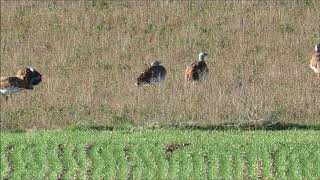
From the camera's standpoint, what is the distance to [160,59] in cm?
2455

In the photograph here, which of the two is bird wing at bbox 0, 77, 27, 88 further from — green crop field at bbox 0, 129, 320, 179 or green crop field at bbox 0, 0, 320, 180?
green crop field at bbox 0, 129, 320, 179

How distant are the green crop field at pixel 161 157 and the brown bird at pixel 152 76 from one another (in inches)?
221

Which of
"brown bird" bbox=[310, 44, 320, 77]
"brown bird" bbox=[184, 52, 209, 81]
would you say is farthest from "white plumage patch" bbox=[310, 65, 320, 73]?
"brown bird" bbox=[184, 52, 209, 81]

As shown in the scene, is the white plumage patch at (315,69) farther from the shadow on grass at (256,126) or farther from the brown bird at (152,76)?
the shadow on grass at (256,126)

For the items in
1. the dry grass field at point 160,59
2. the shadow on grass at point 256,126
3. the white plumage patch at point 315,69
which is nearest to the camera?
the shadow on grass at point 256,126

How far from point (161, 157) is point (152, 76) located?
7443 mm

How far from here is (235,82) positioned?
21750 millimetres

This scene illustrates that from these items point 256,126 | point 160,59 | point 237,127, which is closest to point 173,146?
point 237,127

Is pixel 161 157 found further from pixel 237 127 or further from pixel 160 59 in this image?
pixel 160 59

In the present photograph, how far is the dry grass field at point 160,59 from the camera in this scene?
19.6 metres

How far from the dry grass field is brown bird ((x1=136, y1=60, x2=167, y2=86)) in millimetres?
239

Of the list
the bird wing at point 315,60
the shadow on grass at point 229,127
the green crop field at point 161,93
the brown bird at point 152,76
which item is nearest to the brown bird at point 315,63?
the bird wing at point 315,60

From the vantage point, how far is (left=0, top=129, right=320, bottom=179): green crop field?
13344 millimetres

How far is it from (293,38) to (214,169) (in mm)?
12406
